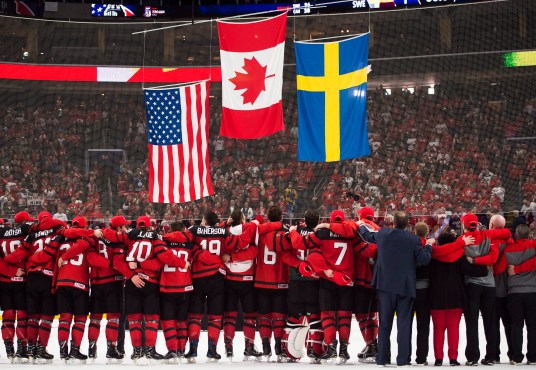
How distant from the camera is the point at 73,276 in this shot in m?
10.3

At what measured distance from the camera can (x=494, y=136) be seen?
13.7 meters

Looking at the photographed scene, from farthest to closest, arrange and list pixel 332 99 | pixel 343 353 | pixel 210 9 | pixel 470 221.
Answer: pixel 210 9 → pixel 332 99 → pixel 343 353 → pixel 470 221

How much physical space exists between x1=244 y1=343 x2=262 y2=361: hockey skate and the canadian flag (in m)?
3.33

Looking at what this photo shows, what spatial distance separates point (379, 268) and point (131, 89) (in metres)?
6.54

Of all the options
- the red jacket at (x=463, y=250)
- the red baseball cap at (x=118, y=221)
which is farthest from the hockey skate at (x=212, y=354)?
the red jacket at (x=463, y=250)

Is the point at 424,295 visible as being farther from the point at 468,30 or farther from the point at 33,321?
the point at 468,30

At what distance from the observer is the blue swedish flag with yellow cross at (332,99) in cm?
1259

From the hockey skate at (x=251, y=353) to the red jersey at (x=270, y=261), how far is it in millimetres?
692

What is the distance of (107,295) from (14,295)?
1.14 metres

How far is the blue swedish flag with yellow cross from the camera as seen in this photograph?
1259 centimetres

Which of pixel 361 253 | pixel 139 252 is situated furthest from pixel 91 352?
pixel 361 253

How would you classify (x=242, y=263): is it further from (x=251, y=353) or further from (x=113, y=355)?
(x=113, y=355)

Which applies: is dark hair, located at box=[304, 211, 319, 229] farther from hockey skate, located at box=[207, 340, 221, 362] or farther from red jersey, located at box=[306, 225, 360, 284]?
hockey skate, located at box=[207, 340, 221, 362]

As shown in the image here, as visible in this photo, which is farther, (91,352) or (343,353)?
(91,352)
